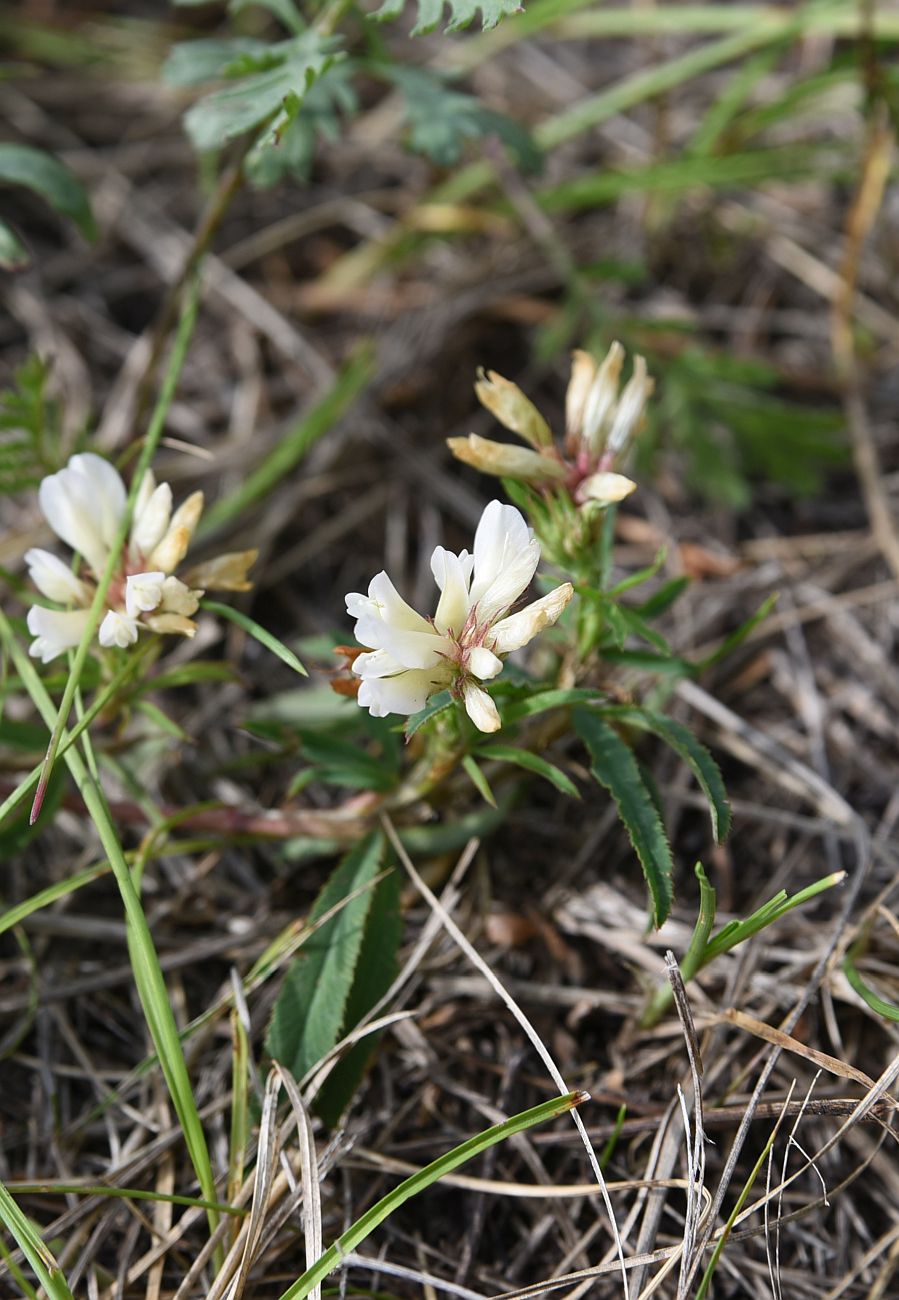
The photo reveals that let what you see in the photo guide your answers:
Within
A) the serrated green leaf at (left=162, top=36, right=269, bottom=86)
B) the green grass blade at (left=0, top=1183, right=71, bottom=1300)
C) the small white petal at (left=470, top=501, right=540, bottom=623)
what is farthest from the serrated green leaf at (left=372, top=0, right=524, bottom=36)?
the green grass blade at (left=0, top=1183, right=71, bottom=1300)

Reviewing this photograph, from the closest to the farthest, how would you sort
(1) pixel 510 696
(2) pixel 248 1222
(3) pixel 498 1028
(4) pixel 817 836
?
(2) pixel 248 1222
(1) pixel 510 696
(3) pixel 498 1028
(4) pixel 817 836

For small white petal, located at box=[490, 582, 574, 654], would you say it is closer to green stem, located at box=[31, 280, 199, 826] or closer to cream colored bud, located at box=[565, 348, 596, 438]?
cream colored bud, located at box=[565, 348, 596, 438]

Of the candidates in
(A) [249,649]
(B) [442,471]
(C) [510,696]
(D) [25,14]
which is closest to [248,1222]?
(C) [510,696]

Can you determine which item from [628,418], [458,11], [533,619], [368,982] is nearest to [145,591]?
[533,619]

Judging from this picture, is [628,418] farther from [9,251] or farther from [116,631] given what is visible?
[9,251]

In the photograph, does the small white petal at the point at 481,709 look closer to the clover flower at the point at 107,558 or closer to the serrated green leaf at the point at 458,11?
the clover flower at the point at 107,558

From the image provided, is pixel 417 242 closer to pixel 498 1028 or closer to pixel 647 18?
pixel 647 18

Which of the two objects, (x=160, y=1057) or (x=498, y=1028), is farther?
(x=498, y=1028)
